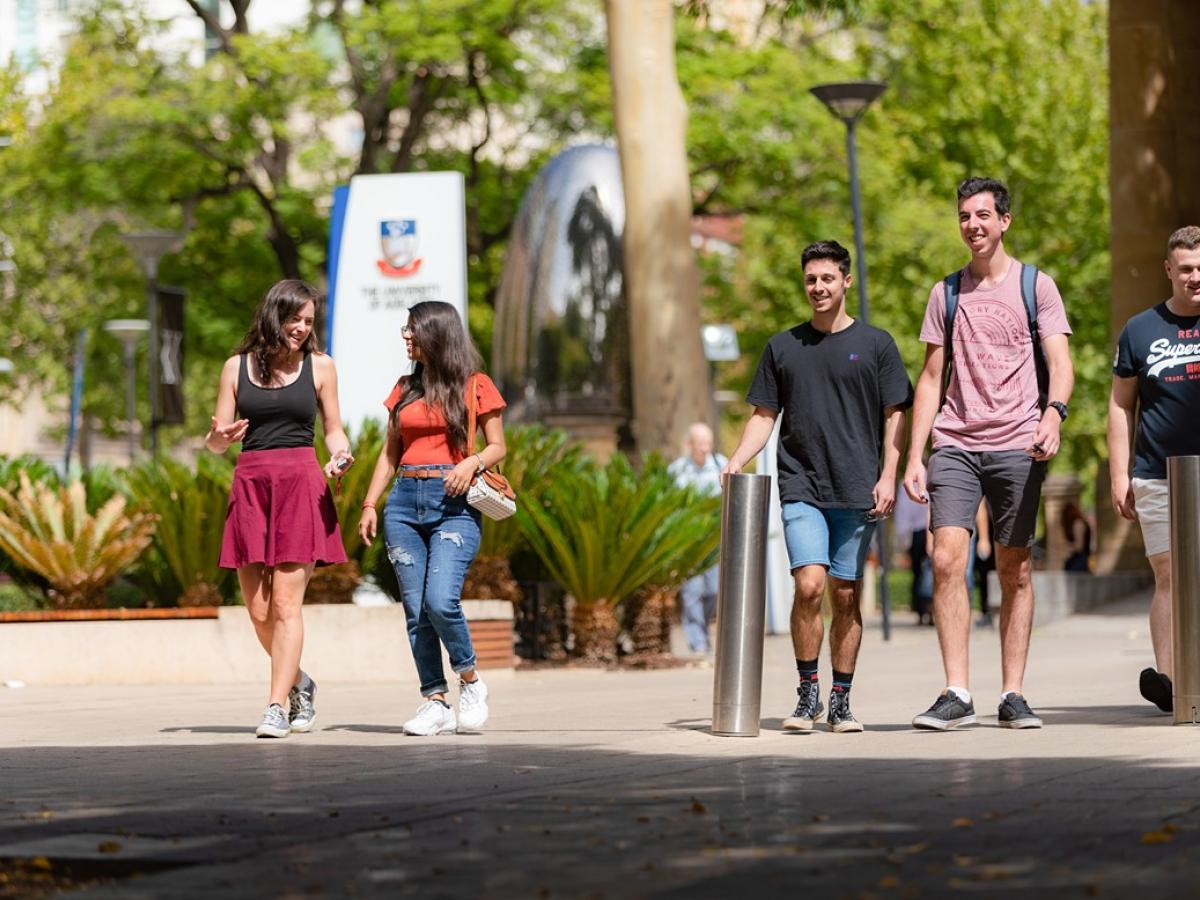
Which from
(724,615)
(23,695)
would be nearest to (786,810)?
(724,615)

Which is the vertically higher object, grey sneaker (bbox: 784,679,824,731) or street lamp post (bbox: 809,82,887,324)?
street lamp post (bbox: 809,82,887,324)

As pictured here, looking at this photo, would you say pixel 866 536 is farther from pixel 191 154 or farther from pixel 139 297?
pixel 139 297

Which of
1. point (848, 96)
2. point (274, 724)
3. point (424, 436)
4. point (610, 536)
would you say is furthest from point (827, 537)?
point (848, 96)

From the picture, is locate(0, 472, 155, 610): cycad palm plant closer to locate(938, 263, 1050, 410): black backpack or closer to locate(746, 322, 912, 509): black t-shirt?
locate(746, 322, 912, 509): black t-shirt

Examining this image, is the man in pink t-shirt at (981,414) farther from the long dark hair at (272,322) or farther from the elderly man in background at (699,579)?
the elderly man in background at (699,579)

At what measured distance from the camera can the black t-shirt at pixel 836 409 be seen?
9.25 meters

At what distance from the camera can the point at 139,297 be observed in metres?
41.1

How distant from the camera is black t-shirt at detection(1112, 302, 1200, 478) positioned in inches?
378

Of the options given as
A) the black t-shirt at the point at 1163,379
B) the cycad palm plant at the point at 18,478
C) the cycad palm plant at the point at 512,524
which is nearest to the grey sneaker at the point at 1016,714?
the black t-shirt at the point at 1163,379

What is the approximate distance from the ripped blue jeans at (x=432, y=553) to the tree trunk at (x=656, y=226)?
9.86 m

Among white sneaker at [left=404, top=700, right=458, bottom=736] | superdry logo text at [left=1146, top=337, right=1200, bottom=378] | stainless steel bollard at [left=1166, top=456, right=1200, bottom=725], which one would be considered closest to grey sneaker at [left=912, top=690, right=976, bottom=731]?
stainless steel bollard at [left=1166, top=456, right=1200, bottom=725]

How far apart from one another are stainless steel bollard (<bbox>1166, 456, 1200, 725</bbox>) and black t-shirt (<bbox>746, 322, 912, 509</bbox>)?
1103 mm

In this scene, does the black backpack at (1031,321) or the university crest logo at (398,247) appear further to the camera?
the university crest logo at (398,247)

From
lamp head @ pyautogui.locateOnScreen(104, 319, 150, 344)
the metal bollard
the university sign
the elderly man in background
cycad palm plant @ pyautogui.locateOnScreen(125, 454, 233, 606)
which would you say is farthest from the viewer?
lamp head @ pyautogui.locateOnScreen(104, 319, 150, 344)
